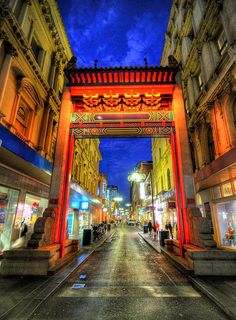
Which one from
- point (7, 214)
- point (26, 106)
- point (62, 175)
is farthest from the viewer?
point (26, 106)

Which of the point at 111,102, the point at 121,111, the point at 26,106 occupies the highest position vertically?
the point at 26,106

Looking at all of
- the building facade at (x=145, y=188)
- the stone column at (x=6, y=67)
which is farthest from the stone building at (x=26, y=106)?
the building facade at (x=145, y=188)

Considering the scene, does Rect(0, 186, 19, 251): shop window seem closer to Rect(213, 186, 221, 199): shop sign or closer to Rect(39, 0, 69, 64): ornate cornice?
Rect(213, 186, 221, 199): shop sign

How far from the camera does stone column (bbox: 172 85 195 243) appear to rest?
7730 mm

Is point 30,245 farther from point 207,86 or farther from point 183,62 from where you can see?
point 183,62

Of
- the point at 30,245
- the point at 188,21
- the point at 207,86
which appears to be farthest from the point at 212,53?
the point at 30,245

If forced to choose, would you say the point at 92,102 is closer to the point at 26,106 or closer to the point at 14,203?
the point at 26,106

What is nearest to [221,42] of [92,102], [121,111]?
[121,111]

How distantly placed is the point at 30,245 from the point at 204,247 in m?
6.52

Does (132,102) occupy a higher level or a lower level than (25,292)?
higher

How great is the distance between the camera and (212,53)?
37.2ft

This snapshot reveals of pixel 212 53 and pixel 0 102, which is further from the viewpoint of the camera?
pixel 212 53

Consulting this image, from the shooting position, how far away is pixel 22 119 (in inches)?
440

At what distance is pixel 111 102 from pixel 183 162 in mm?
5307
